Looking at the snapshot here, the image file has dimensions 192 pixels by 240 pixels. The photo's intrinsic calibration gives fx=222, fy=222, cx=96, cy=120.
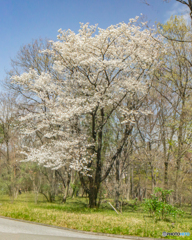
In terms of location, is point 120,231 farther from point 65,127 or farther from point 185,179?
point 185,179

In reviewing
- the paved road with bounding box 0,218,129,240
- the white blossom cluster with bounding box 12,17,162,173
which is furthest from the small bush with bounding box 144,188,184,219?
Answer: the white blossom cluster with bounding box 12,17,162,173

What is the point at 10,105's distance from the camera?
18078 millimetres

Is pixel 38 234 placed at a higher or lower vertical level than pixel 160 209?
lower

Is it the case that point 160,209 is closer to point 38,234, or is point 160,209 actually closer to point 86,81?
point 38,234

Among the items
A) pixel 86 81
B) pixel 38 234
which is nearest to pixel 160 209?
pixel 38 234

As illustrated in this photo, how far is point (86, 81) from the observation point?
13.2m

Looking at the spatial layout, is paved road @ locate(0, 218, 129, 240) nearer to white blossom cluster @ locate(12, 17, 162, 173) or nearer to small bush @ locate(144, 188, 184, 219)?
small bush @ locate(144, 188, 184, 219)

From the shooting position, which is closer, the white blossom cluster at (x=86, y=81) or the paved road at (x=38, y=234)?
the paved road at (x=38, y=234)

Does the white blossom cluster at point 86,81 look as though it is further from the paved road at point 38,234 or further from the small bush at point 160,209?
the paved road at point 38,234

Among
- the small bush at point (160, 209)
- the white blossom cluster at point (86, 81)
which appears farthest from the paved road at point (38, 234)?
the white blossom cluster at point (86, 81)

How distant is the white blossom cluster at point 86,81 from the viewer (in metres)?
12.3

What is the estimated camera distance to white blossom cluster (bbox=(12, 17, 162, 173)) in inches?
485

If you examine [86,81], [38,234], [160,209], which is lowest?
[38,234]

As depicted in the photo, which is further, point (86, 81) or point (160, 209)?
point (86, 81)
